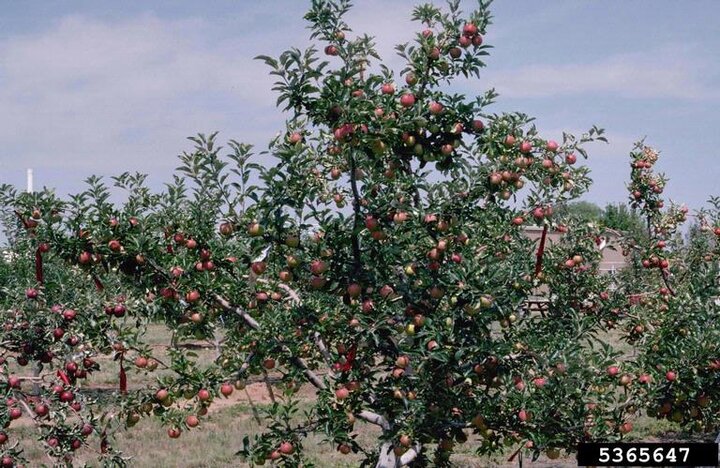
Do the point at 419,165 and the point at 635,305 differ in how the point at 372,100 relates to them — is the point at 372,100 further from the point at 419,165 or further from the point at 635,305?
the point at 635,305

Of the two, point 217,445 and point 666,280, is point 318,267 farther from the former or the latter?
point 217,445

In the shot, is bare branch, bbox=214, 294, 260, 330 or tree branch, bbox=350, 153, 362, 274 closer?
tree branch, bbox=350, 153, 362, 274

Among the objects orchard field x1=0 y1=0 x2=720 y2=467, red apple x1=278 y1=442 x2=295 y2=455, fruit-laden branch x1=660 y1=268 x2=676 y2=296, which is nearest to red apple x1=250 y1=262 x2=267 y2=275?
orchard field x1=0 y1=0 x2=720 y2=467

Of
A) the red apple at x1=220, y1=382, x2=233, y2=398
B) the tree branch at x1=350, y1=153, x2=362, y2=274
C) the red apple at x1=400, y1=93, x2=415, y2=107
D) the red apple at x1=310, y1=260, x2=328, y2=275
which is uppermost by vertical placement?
the red apple at x1=400, y1=93, x2=415, y2=107

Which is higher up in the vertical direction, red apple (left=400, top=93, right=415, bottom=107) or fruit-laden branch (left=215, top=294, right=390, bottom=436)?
red apple (left=400, top=93, right=415, bottom=107)

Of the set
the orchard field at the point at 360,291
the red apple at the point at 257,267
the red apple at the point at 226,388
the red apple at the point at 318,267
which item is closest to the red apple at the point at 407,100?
the orchard field at the point at 360,291

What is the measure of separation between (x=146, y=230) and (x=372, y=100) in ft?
4.94

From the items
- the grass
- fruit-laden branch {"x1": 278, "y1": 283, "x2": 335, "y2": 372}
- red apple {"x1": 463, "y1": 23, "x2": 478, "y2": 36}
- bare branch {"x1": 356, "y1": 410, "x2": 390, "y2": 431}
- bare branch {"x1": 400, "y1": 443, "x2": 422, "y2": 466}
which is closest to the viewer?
red apple {"x1": 463, "y1": 23, "x2": 478, "y2": 36}

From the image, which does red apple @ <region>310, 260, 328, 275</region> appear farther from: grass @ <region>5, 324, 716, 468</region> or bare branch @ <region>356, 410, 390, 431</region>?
grass @ <region>5, 324, 716, 468</region>

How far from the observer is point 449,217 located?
13.9 ft

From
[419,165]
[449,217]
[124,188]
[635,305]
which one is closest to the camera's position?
[449,217]

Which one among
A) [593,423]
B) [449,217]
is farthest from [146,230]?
[593,423]

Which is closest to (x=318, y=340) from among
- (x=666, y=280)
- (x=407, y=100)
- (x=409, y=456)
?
(x=409, y=456)

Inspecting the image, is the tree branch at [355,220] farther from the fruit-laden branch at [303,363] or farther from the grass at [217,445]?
the grass at [217,445]
